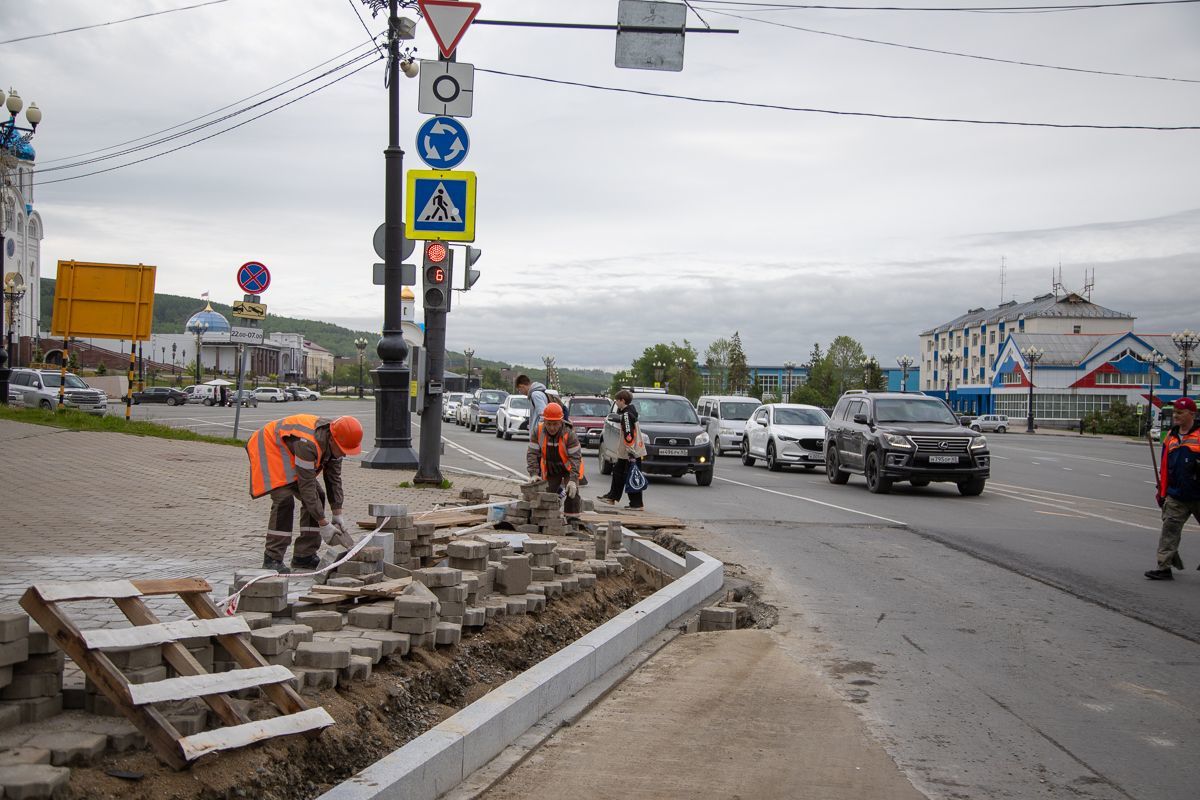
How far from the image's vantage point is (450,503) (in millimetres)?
12117

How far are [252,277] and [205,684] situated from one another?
53.6ft

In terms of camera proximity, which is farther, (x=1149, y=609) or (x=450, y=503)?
(x=450, y=503)

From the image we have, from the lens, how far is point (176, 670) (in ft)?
13.0

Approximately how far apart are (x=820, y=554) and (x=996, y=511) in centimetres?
636

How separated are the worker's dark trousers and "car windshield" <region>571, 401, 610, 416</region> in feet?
73.7

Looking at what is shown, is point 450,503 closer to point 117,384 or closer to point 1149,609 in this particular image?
point 1149,609

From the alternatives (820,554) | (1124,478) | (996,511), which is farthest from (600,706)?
(1124,478)

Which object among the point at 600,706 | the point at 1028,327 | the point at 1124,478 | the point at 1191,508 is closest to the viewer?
the point at 600,706

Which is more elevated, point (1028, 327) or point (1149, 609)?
point (1028, 327)

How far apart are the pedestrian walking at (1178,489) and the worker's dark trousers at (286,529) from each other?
7696 mm

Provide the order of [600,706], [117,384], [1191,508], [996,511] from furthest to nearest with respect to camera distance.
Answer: [117,384] < [996,511] < [1191,508] < [600,706]

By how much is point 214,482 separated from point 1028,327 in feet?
321

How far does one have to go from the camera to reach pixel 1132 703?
5.88 meters

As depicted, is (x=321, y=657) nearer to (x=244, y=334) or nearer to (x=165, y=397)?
(x=244, y=334)
